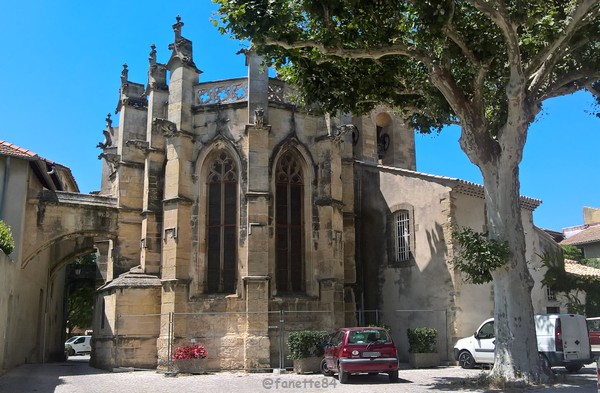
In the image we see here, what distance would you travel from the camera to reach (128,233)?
23406mm

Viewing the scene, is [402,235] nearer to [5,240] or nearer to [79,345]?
[5,240]

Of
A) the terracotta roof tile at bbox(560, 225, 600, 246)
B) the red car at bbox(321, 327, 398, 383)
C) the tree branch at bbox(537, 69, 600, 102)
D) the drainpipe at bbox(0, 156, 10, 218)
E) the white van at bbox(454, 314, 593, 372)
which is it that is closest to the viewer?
Result: the red car at bbox(321, 327, 398, 383)

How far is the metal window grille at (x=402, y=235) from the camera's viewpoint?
22.7 metres

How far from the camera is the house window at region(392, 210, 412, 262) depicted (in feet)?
74.4

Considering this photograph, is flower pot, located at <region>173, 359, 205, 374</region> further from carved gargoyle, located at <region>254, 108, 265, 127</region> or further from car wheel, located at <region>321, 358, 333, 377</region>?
carved gargoyle, located at <region>254, 108, 265, 127</region>

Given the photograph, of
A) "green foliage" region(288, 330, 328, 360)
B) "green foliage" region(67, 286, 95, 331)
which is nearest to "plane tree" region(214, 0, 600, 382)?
"green foliage" region(288, 330, 328, 360)

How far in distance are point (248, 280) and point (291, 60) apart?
7622 millimetres

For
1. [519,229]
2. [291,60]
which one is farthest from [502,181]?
[291,60]

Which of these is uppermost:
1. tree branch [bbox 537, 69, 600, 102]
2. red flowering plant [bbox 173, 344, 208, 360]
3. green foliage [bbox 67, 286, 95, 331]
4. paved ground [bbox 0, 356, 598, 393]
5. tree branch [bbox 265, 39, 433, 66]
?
tree branch [bbox 265, 39, 433, 66]

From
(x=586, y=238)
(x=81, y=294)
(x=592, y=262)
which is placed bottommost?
(x=81, y=294)

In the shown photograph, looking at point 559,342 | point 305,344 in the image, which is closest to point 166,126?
point 305,344

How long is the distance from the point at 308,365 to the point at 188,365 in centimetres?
369

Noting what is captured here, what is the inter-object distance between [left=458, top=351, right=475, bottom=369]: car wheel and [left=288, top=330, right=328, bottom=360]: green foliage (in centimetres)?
435

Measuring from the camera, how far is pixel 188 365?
18.5 metres
